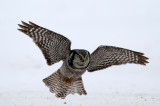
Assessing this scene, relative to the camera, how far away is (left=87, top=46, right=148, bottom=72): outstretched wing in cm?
515

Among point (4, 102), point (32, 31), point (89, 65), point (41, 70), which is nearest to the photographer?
point (32, 31)

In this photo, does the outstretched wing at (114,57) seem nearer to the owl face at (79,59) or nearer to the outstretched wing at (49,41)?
the owl face at (79,59)

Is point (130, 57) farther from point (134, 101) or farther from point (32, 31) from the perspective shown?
point (134, 101)

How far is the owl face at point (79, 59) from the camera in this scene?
15.8 feet

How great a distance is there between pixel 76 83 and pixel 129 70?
789cm

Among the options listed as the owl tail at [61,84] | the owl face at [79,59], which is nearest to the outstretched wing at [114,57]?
the owl face at [79,59]

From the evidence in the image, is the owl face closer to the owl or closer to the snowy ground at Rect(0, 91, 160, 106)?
the owl

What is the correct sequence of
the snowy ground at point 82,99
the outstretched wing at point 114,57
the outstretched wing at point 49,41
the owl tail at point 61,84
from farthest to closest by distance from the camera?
the snowy ground at point 82,99
the owl tail at point 61,84
the outstretched wing at point 114,57
the outstretched wing at point 49,41

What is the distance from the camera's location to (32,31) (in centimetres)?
477

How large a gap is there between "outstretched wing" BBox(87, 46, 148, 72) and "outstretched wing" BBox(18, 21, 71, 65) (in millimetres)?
554

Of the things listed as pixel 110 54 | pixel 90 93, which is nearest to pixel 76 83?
pixel 110 54

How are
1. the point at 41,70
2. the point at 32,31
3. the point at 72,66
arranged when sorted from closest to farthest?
the point at 32,31, the point at 72,66, the point at 41,70

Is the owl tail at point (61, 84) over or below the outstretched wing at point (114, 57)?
below

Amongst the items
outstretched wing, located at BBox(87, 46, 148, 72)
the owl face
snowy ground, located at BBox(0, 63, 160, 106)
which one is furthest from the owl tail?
snowy ground, located at BBox(0, 63, 160, 106)
